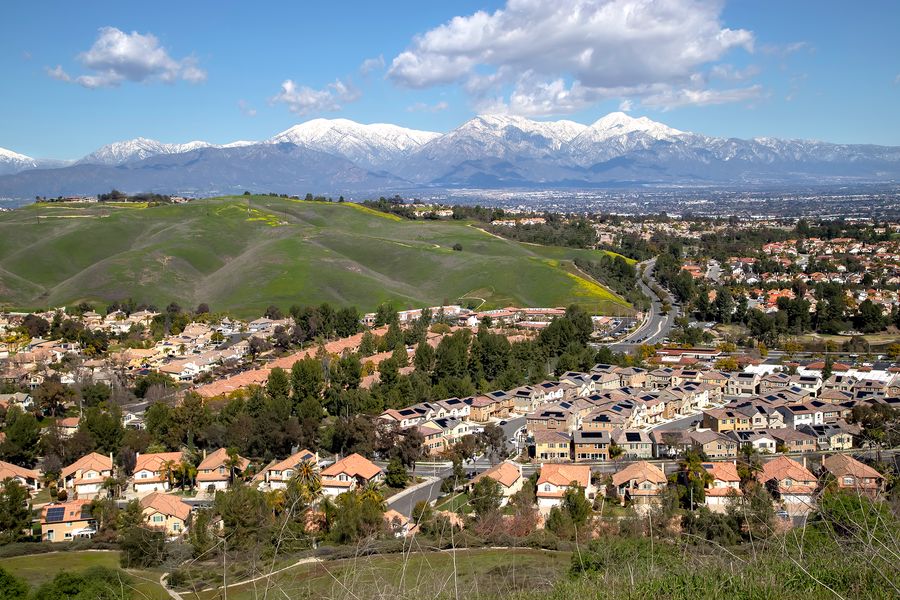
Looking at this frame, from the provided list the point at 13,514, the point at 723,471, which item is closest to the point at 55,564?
the point at 13,514

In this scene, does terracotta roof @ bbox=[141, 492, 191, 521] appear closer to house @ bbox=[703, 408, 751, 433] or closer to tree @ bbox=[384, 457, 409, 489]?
tree @ bbox=[384, 457, 409, 489]

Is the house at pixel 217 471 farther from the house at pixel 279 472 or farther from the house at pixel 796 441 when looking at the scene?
the house at pixel 796 441

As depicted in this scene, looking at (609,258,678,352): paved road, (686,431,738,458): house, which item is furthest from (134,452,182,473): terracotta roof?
(609,258,678,352): paved road

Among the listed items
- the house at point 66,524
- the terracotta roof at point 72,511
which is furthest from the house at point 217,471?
the house at point 66,524

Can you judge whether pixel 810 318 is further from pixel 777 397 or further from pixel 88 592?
pixel 88 592

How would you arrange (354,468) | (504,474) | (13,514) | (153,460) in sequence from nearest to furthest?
(13,514) < (504,474) < (354,468) < (153,460)

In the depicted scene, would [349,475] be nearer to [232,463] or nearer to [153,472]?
[232,463]

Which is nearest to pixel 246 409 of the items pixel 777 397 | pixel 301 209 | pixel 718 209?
pixel 777 397
